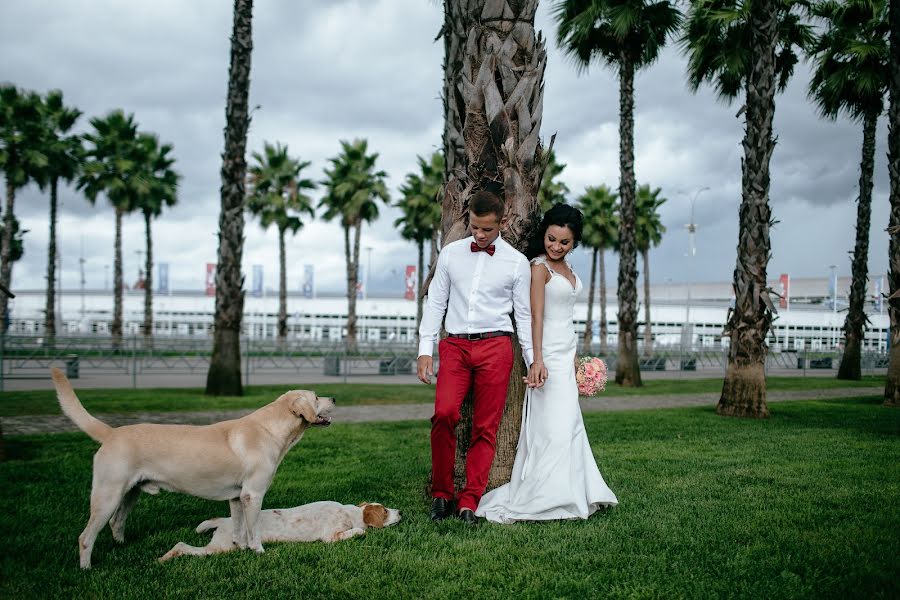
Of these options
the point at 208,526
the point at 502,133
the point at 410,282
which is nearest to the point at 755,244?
the point at 502,133

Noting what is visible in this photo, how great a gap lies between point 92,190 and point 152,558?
34.7 meters

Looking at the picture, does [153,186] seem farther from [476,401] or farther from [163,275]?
[476,401]

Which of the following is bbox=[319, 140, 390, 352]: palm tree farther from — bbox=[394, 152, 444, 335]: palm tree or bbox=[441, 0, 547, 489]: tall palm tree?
bbox=[441, 0, 547, 489]: tall palm tree

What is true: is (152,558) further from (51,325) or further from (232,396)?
(51,325)

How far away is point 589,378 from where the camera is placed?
16.0ft

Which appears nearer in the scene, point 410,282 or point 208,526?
point 208,526

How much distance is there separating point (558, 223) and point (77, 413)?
307 cm

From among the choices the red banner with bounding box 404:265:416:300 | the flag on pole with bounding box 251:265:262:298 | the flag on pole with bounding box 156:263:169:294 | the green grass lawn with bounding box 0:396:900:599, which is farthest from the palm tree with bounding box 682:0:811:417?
the flag on pole with bounding box 156:263:169:294

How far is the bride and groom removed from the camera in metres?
4.39

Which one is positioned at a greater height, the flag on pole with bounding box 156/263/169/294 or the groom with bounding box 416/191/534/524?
the flag on pole with bounding box 156/263/169/294

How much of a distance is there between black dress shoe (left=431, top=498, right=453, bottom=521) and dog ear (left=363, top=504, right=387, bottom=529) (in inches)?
13.2

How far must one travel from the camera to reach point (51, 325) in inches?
1291

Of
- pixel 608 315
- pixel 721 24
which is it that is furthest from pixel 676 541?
pixel 608 315

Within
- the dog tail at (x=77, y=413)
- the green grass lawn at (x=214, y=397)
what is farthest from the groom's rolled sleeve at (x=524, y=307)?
the green grass lawn at (x=214, y=397)
